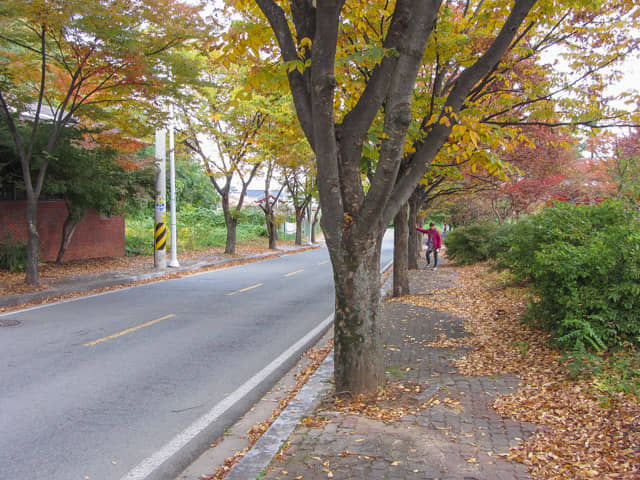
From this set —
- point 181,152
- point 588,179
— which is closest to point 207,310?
point 181,152

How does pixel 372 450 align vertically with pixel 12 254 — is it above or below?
below

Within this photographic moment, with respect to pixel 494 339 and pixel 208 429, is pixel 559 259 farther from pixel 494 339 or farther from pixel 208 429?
pixel 208 429

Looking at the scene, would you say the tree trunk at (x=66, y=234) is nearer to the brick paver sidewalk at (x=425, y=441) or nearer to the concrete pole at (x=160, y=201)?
the concrete pole at (x=160, y=201)

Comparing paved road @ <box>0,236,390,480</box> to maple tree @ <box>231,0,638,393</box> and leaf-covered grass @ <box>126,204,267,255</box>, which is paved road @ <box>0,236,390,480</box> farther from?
leaf-covered grass @ <box>126,204,267,255</box>

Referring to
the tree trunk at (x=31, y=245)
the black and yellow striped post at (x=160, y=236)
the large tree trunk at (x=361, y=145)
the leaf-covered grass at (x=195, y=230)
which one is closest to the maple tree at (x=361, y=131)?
the large tree trunk at (x=361, y=145)

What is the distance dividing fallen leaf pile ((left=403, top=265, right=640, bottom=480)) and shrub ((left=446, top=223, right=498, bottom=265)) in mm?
12039

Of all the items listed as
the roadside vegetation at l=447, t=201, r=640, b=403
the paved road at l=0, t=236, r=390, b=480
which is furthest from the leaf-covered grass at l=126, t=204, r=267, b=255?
the roadside vegetation at l=447, t=201, r=640, b=403

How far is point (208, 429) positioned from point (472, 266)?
1623cm

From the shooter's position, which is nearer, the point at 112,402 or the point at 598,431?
the point at 598,431

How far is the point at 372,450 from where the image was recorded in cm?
370

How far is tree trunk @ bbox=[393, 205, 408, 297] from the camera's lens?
11.7 meters

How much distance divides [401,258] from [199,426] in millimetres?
7935

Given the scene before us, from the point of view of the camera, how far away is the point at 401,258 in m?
11.8

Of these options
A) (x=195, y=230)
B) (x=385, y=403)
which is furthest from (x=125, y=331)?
(x=195, y=230)
